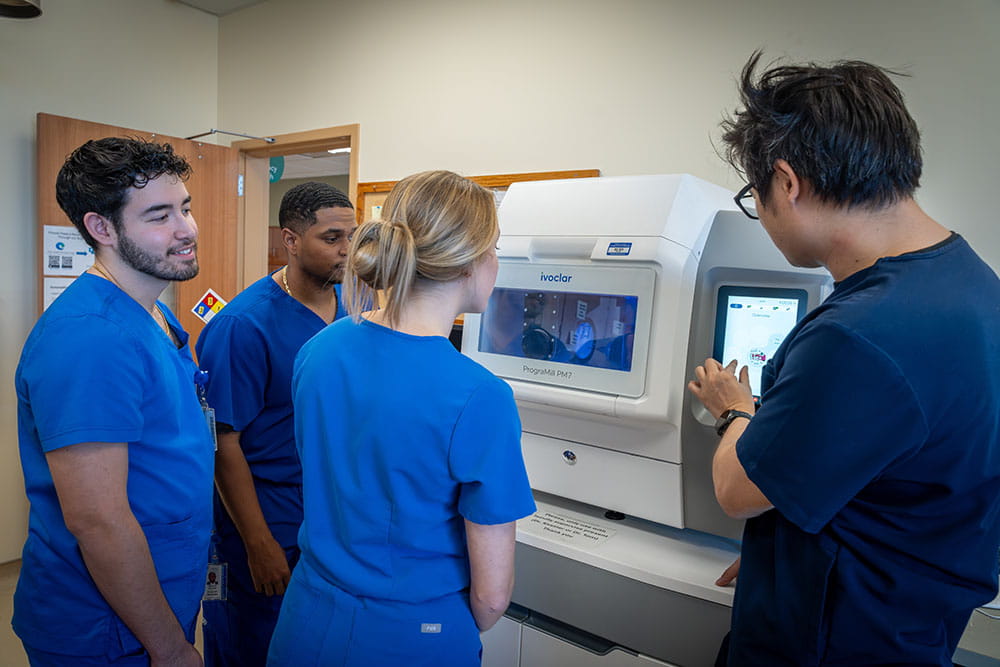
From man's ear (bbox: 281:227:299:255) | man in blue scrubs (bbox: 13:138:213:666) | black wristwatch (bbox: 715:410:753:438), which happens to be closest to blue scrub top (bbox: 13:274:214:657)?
man in blue scrubs (bbox: 13:138:213:666)

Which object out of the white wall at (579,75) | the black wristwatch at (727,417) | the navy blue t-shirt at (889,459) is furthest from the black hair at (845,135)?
the white wall at (579,75)

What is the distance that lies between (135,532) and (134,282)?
459 millimetres

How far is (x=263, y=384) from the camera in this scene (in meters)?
1.52

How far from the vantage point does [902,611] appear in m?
0.86

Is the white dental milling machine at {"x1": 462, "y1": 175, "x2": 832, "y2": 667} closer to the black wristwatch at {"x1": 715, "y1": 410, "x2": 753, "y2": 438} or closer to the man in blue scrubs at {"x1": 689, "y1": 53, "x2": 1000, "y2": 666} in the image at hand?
the black wristwatch at {"x1": 715, "y1": 410, "x2": 753, "y2": 438}

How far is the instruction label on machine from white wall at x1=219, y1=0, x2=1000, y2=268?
1.14 m

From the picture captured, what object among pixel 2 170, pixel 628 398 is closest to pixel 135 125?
pixel 2 170

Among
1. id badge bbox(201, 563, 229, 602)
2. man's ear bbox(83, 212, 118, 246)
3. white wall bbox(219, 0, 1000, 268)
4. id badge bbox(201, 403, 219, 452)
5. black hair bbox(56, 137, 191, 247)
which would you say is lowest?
id badge bbox(201, 563, 229, 602)

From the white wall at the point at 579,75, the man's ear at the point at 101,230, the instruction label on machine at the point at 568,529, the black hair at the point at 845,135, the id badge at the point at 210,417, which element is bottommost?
the instruction label on machine at the point at 568,529

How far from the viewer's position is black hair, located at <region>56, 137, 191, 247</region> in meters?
1.18

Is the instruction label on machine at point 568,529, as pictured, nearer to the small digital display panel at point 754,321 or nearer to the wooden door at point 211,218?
the small digital display panel at point 754,321

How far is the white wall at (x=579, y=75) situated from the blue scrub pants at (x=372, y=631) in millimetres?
1550

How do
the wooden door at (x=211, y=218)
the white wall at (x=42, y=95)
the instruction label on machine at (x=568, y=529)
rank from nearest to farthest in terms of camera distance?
the instruction label on machine at (x=568, y=529), the white wall at (x=42, y=95), the wooden door at (x=211, y=218)

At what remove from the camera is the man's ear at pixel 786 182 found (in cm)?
91
